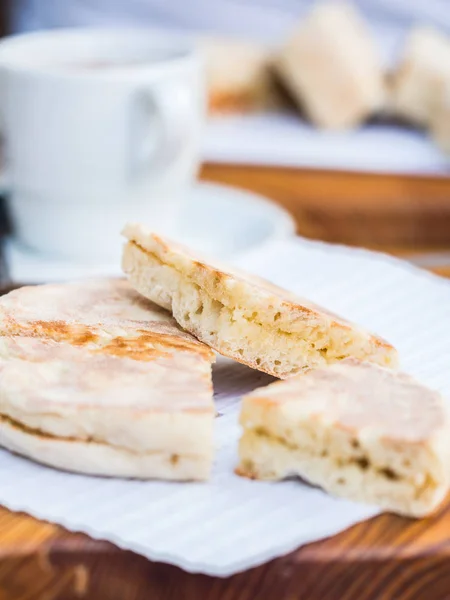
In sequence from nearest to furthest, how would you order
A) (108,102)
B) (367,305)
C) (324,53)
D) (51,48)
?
(367,305) < (108,102) < (51,48) < (324,53)

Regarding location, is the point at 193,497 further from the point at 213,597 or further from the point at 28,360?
the point at 28,360

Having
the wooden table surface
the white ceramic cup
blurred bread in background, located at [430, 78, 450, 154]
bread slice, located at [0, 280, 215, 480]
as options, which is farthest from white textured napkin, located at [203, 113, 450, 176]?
the wooden table surface

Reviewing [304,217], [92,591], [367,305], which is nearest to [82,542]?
[92,591]

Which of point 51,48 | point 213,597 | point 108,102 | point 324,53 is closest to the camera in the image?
point 213,597

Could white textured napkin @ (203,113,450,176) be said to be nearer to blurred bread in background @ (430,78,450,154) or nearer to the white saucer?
blurred bread in background @ (430,78,450,154)

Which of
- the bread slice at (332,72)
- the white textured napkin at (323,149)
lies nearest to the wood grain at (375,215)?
the white textured napkin at (323,149)

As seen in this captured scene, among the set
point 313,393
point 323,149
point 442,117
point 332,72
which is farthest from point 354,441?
point 332,72

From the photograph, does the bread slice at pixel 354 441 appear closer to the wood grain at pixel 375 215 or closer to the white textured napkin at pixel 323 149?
the wood grain at pixel 375 215
